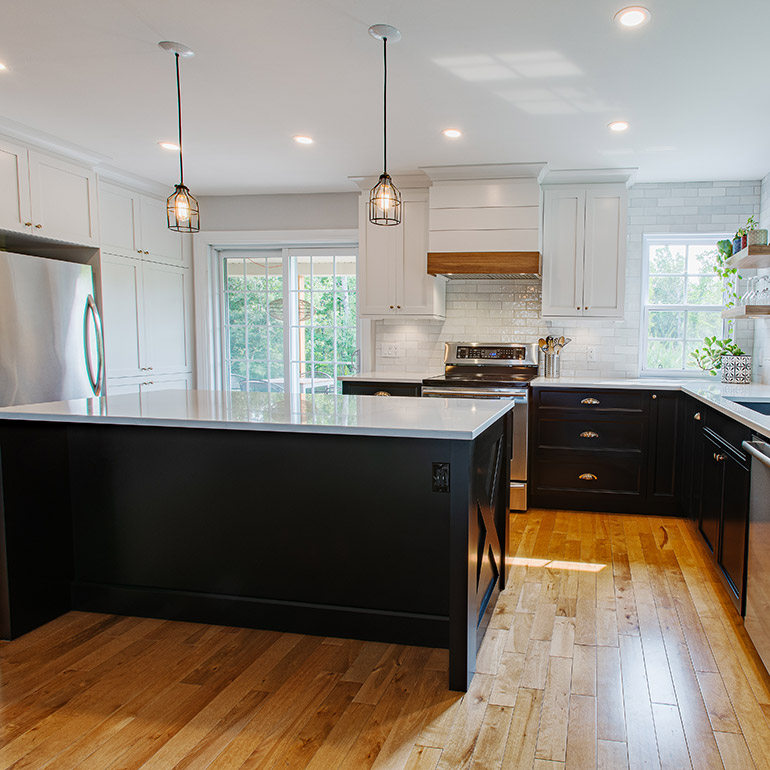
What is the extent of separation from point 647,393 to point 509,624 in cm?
226

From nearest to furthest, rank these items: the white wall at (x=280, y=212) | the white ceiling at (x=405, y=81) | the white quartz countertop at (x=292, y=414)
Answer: the white quartz countertop at (x=292, y=414) < the white ceiling at (x=405, y=81) < the white wall at (x=280, y=212)

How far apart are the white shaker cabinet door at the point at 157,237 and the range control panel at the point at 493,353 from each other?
2.55 m

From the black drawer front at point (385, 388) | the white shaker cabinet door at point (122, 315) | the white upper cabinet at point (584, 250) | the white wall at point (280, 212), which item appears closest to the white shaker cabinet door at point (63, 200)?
the white shaker cabinet door at point (122, 315)

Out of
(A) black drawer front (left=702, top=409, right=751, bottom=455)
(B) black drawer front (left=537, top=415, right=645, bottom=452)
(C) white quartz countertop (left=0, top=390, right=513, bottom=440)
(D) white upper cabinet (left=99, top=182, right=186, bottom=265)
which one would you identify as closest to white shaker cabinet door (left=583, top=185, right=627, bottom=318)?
(B) black drawer front (left=537, top=415, right=645, bottom=452)

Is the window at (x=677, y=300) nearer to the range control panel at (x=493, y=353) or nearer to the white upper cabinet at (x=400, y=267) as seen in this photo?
the range control panel at (x=493, y=353)

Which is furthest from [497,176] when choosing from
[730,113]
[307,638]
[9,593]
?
[9,593]

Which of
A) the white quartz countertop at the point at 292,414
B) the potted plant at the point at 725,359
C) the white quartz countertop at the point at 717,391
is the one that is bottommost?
the white quartz countertop at the point at 717,391

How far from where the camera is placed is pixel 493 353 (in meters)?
5.20

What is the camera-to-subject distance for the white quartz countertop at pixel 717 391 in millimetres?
2565

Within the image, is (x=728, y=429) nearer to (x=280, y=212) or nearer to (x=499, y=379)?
(x=499, y=379)

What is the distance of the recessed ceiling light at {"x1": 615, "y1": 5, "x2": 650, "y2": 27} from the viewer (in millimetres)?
2383

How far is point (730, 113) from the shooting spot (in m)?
3.46

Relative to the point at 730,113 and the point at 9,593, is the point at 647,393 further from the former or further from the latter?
the point at 9,593

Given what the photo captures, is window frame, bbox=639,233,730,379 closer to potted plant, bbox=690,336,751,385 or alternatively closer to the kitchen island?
potted plant, bbox=690,336,751,385
